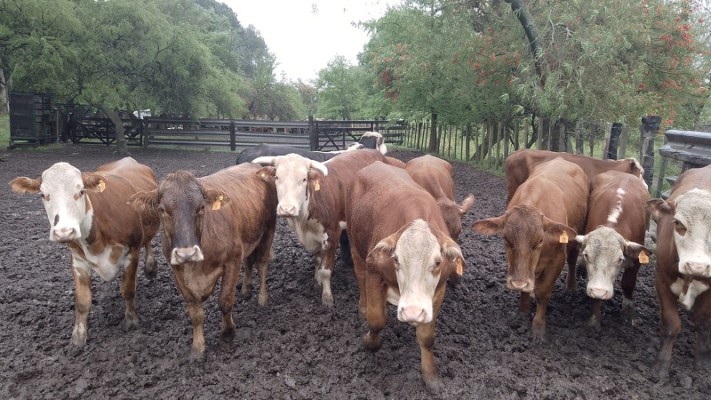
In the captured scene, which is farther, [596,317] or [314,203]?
[314,203]

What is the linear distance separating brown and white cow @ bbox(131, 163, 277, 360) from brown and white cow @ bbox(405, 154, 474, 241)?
6.52 feet

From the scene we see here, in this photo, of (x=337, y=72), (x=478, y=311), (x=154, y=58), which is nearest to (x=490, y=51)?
(x=478, y=311)

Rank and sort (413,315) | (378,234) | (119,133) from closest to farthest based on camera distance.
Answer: (413,315)
(378,234)
(119,133)

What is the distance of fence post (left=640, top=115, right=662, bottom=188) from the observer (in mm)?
7414

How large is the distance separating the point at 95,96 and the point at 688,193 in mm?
17409

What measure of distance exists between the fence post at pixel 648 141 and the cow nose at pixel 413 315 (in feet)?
19.4

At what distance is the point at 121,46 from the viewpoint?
17766 mm

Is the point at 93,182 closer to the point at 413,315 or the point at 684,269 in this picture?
the point at 413,315

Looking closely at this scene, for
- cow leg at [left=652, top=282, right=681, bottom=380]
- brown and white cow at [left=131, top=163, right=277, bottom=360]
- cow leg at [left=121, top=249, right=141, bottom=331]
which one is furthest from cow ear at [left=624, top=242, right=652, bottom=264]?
cow leg at [left=121, top=249, right=141, bottom=331]

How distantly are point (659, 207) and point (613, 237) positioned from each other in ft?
1.46

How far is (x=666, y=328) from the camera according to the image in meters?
4.01

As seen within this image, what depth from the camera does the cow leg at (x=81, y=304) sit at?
430 cm

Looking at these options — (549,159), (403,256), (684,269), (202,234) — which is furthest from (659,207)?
(202,234)

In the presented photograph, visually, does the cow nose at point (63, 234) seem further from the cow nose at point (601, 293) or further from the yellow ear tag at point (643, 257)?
the yellow ear tag at point (643, 257)
